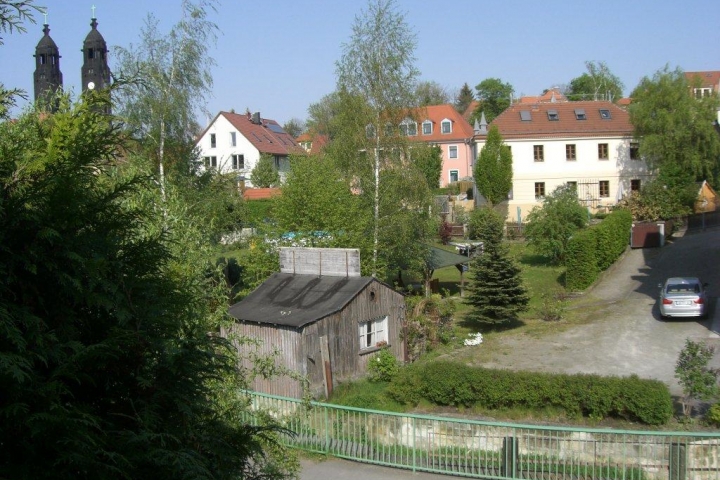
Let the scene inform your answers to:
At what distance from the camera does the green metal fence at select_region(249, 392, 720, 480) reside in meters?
11.7

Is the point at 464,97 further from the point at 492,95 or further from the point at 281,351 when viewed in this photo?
the point at 281,351

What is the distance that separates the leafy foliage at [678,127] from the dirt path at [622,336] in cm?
1123

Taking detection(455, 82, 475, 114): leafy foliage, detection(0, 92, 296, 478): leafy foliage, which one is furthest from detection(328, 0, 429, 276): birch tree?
detection(455, 82, 475, 114): leafy foliage

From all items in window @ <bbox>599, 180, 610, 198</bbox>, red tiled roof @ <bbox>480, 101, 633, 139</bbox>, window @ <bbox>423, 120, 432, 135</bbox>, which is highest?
window @ <bbox>423, 120, 432, 135</bbox>

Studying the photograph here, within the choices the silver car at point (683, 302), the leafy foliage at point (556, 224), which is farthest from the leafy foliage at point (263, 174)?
the silver car at point (683, 302)

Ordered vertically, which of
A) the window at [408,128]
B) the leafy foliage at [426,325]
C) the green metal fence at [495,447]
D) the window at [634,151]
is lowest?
the green metal fence at [495,447]

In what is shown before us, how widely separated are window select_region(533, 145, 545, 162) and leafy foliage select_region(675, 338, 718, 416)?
3097cm

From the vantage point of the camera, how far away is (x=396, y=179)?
961 inches

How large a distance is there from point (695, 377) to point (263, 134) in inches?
2139

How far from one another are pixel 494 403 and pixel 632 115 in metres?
31.1

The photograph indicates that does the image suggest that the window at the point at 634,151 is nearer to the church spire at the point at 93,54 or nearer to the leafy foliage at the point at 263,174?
the leafy foliage at the point at 263,174

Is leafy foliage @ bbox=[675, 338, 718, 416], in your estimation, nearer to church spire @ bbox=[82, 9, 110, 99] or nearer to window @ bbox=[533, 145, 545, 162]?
window @ bbox=[533, 145, 545, 162]

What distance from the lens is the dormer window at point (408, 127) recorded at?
2494cm

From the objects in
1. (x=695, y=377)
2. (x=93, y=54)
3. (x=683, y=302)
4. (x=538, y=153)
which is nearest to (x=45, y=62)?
(x=93, y=54)
